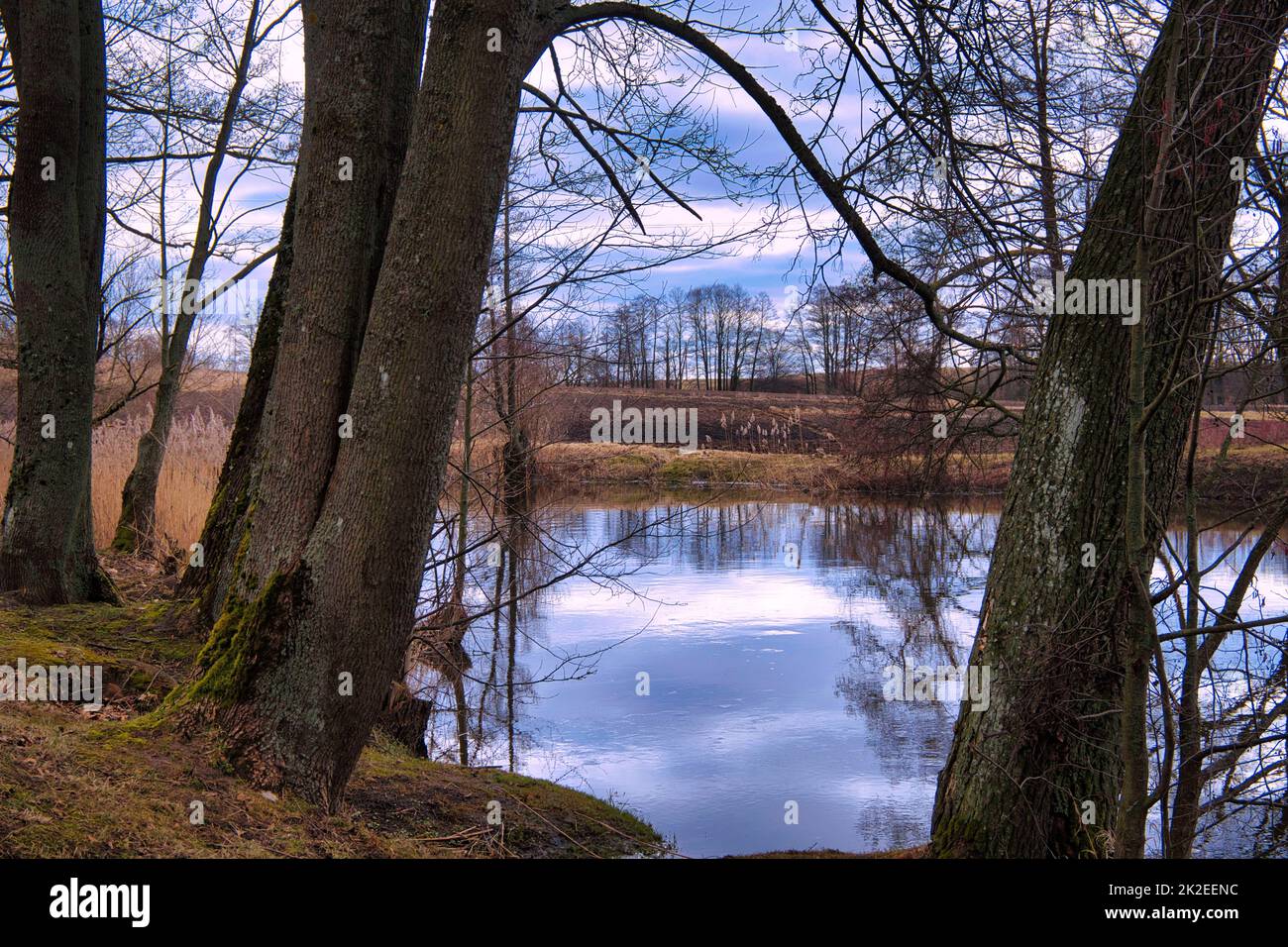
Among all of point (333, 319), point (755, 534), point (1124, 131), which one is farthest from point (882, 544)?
point (333, 319)

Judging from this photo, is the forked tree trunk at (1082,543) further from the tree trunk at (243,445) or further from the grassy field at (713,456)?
the tree trunk at (243,445)

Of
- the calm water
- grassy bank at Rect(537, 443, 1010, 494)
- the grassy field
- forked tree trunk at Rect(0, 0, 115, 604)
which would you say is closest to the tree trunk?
forked tree trunk at Rect(0, 0, 115, 604)

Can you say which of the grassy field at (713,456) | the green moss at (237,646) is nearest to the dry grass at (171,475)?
the grassy field at (713,456)

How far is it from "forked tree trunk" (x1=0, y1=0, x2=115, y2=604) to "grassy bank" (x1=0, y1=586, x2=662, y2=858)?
1.17 ft

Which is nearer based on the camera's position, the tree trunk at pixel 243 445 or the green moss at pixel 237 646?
the green moss at pixel 237 646

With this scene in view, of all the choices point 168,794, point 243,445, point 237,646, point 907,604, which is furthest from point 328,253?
point 907,604

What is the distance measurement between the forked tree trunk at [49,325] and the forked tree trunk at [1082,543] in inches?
189

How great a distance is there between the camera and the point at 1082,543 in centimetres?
406

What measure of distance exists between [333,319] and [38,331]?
2.85 m

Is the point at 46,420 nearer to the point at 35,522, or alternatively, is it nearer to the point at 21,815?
the point at 35,522

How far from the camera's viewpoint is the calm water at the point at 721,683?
6.73 m

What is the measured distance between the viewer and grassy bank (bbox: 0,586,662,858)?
2.67 metres

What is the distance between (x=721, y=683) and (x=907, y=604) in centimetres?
396
